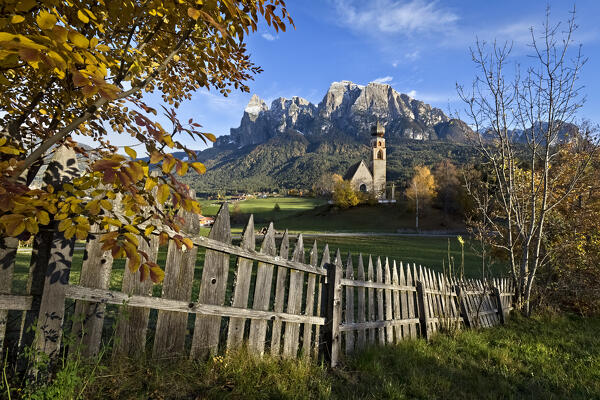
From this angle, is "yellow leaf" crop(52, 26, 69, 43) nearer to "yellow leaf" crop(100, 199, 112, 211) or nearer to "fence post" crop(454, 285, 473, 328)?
"yellow leaf" crop(100, 199, 112, 211)

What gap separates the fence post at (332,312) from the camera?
11.8 feet

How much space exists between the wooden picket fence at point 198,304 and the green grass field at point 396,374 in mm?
184

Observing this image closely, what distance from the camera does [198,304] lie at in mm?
2666

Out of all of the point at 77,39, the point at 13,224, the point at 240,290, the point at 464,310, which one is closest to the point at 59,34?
the point at 77,39

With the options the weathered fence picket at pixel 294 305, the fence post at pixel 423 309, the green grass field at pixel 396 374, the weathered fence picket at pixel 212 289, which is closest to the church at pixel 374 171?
the fence post at pixel 423 309

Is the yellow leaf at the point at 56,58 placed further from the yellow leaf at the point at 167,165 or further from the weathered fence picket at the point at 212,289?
the weathered fence picket at the point at 212,289

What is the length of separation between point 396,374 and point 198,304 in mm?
2487

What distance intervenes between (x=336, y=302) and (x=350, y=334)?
60 centimetres

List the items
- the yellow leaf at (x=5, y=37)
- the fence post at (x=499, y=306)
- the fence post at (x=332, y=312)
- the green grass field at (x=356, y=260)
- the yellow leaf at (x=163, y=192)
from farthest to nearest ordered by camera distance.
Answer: the green grass field at (x=356, y=260) < the fence post at (x=499, y=306) < the fence post at (x=332, y=312) < the yellow leaf at (x=163, y=192) < the yellow leaf at (x=5, y=37)

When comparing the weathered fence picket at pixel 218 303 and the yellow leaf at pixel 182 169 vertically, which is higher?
the yellow leaf at pixel 182 169

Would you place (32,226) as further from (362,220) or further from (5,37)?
(362,220)

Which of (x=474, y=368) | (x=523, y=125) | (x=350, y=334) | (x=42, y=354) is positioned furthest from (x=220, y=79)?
(x=523, y=125)

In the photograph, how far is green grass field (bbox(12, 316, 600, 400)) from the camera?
2.17 metres

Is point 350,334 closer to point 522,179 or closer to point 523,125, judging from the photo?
point 523,125
